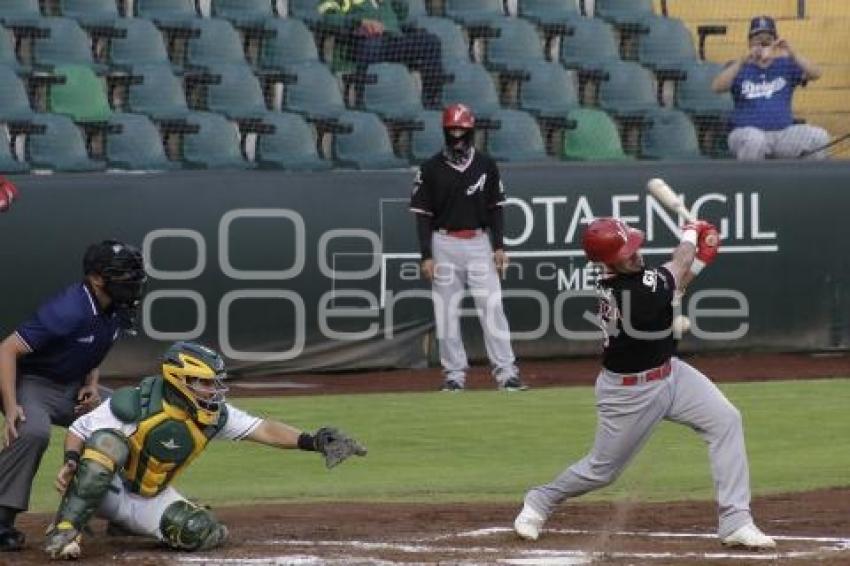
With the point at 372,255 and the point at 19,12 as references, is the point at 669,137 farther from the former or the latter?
the point at 19,12

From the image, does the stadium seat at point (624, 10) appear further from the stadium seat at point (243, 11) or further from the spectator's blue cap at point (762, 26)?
the stadium seat at point (243, 11)

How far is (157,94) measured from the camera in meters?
17.4

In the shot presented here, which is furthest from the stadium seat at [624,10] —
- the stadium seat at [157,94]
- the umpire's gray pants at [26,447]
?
the umpire's gray pants at [26,447]

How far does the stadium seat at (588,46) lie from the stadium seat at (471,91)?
1196mm

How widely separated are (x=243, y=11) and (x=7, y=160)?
3.24m

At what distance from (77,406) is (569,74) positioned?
10.8 meters

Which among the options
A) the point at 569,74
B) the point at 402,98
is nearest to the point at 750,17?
the point at 569,74

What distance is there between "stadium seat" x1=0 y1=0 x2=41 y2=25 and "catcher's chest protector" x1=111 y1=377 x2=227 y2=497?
31.7ft

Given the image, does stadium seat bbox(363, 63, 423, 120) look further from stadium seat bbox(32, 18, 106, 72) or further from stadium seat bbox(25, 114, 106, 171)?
stadium seat bbox(25, 114, 106, 171)

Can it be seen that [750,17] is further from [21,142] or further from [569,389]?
[21,142]

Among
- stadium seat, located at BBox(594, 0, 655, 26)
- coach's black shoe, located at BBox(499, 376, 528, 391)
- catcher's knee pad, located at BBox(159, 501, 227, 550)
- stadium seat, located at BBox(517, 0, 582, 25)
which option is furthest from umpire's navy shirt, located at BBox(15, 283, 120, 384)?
stadium seat, located at BBox(594, 0, 655, 26)

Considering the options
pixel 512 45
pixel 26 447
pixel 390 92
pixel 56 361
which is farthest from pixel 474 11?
pixel 26 447

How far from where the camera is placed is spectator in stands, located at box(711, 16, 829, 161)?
59.1 feet

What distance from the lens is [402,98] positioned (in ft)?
59.7
